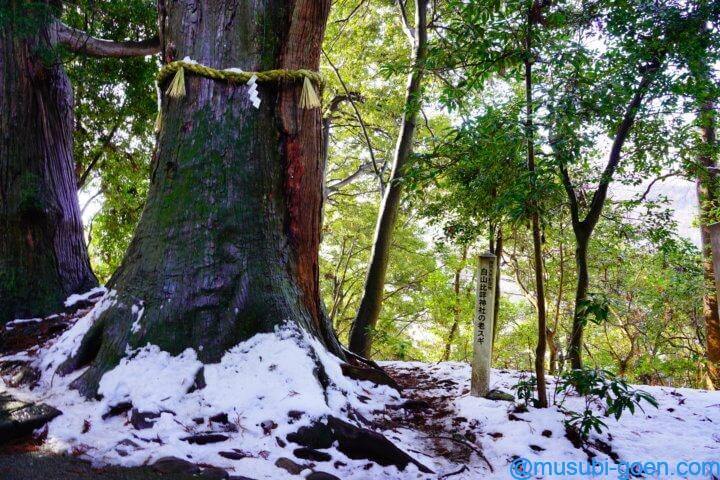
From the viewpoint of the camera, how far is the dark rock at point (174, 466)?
1.87 m

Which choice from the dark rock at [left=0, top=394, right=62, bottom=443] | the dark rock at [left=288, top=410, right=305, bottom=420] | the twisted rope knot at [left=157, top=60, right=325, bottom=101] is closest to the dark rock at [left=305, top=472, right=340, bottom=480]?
the dark rock at [left=288, top=410, right=305, bottom=420]

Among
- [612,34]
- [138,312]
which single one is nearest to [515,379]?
[612,34]

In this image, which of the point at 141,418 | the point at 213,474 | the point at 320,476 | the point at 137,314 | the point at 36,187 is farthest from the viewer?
the point at 36,187

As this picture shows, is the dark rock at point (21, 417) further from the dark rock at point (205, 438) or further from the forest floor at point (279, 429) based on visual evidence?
the dark rock at point (205, 438)

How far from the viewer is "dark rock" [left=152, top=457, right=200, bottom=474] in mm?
1865

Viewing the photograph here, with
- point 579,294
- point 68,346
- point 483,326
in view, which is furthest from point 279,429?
point 579,294

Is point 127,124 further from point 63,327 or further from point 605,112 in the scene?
point 605,112

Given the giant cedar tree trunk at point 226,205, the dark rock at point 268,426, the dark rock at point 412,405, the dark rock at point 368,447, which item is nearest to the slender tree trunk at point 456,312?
the dark rock at point 412,405

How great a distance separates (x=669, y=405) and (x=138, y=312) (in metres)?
4.01

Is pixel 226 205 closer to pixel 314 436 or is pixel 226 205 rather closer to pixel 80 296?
pixel 314 436

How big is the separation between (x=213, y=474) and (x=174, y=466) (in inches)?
6.6

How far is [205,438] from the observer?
7.04 feet

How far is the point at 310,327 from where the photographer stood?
125 inches

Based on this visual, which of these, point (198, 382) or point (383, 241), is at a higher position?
point (383, 241)
